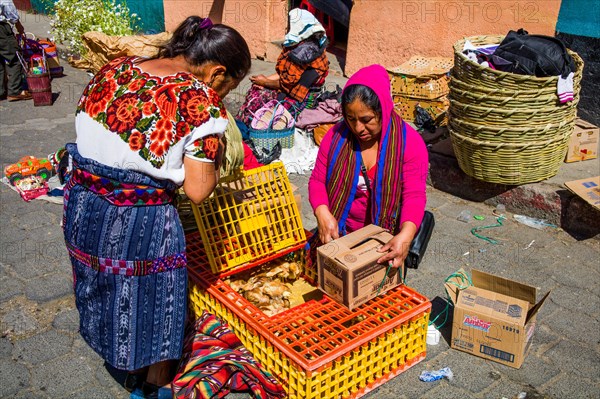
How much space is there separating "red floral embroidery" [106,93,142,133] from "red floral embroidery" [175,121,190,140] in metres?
0.15

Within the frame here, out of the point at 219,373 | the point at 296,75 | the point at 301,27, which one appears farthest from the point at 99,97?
the point at 301,27

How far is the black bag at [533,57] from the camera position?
4.29m

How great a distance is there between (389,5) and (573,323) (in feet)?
16.5

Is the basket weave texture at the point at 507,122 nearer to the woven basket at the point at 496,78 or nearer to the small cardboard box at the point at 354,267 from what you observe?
the woven basket at the point at 496,78

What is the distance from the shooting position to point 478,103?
4.43m

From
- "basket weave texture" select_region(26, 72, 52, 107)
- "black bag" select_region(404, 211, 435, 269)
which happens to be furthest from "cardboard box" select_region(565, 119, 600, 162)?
"basket weave texture" select_region(26, 72, 52, 107)

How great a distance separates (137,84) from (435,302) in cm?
239

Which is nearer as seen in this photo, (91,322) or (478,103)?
(91,322)

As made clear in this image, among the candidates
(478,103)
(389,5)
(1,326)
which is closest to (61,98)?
(389,5)

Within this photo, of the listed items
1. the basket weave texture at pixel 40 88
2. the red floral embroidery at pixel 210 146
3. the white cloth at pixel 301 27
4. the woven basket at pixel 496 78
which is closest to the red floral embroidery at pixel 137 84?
the red floral embroidery at pixel 210 146

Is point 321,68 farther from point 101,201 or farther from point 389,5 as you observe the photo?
point 101,201

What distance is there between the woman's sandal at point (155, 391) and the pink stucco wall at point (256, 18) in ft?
21.4

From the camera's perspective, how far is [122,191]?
2.33 metres

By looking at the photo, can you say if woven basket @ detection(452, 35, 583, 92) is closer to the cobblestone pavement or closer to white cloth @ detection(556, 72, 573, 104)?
white cloth @ detection(556, 72, 573, 104)
